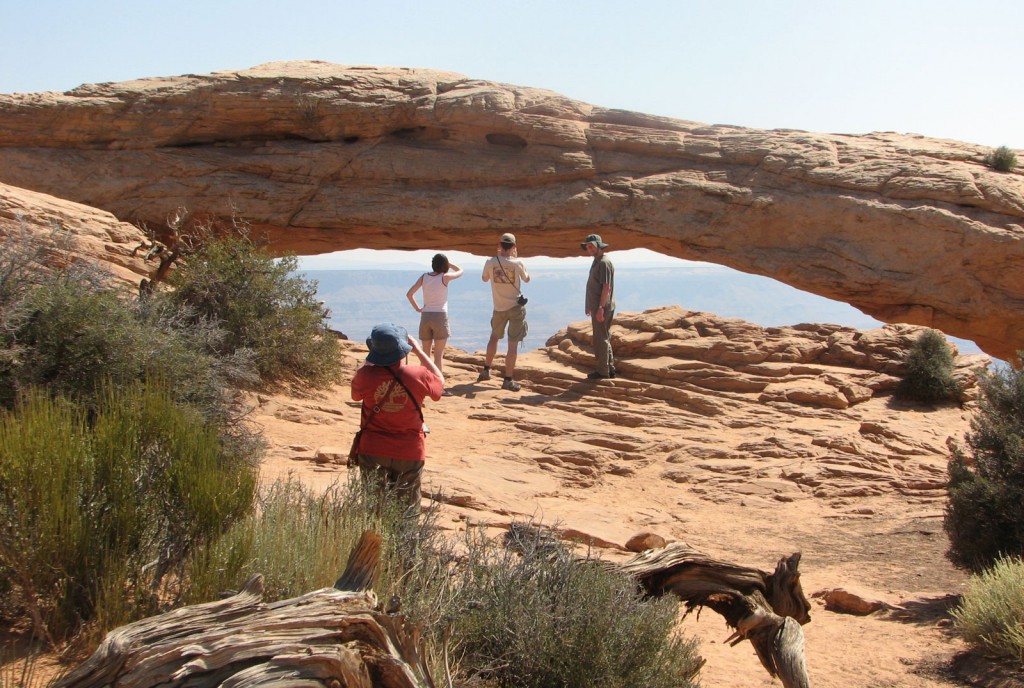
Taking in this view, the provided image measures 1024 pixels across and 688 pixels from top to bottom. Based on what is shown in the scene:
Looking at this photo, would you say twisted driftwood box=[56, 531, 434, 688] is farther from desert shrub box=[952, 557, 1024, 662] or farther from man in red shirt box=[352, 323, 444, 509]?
desert shrub box=[952, 557, 1024, 662]

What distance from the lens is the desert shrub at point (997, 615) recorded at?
6.30 m

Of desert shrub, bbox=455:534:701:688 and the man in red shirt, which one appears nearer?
desert shrub, bbox=455:534:701:688

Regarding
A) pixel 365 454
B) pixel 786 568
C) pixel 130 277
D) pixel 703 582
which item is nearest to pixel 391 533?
pixel 365 454

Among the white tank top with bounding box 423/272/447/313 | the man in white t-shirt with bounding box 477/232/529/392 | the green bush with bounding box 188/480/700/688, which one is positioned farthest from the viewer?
the man in white t-shirt with bounding box 477/232/529/392

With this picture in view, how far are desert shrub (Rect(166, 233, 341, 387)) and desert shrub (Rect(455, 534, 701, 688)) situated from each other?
21.5 feet

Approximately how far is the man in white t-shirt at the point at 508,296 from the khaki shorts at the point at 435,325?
105cm

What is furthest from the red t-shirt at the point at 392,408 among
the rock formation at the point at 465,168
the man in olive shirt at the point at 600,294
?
the rock formation at the point at 465,168

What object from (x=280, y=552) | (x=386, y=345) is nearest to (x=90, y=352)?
(x=386, y=345)

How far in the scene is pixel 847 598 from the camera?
7.79 meters

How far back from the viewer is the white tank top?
11.5 m

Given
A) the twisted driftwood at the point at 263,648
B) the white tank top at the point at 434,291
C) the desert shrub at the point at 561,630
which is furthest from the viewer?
the white tank top at the point at 434,291

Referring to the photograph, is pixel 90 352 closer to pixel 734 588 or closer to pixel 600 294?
pixel 734 588

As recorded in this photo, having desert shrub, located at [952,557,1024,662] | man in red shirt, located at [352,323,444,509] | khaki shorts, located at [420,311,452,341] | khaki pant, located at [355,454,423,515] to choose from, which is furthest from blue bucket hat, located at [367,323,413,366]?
khaki shorts, located at [420,311,452,341]

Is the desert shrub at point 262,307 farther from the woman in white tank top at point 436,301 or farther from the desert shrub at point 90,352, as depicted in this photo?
the desert shrub at point 90,352
